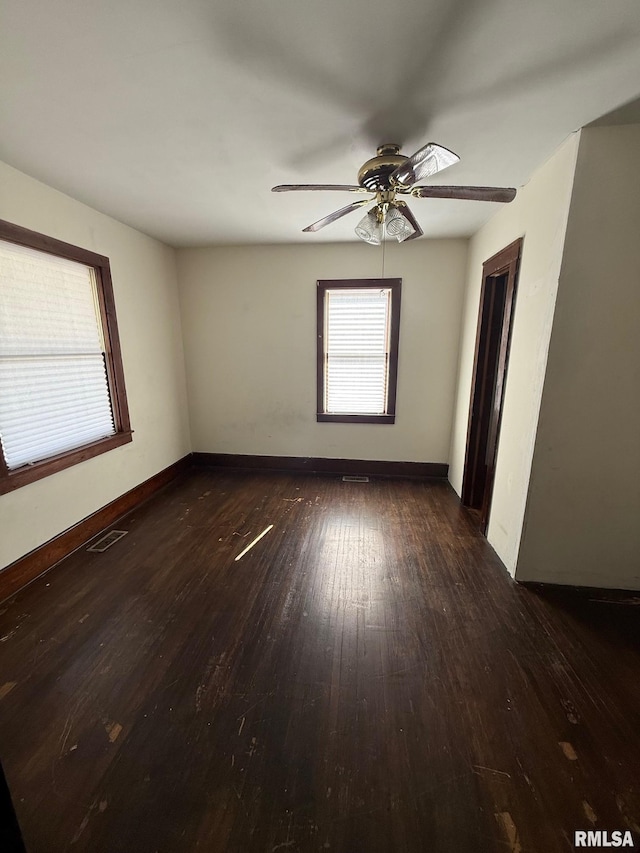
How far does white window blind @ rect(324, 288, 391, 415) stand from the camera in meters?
3.76

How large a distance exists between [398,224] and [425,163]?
24.8 inches

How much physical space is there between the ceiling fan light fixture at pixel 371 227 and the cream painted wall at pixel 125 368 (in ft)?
7.09

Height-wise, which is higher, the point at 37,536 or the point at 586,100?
the point at 586,100

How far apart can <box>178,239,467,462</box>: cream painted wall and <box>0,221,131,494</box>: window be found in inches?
46.5

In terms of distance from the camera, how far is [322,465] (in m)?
4.18

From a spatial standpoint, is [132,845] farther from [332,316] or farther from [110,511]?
[332,316]

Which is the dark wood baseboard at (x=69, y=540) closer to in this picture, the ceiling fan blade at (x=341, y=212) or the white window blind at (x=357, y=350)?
the white window blind at (x=357, y=350)

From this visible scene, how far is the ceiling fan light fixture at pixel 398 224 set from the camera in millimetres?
2009

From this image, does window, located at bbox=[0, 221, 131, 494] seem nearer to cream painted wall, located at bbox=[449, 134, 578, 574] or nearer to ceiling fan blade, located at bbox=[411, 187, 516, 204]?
ceiling fan blade, located at bbox=[411, 187, 516, 204]

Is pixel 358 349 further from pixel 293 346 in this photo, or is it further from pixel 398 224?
pixel 398 224

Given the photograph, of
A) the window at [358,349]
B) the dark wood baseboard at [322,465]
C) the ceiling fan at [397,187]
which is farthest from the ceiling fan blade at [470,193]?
the dark wood baseboard at [322,465]

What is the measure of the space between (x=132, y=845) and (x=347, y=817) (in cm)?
68

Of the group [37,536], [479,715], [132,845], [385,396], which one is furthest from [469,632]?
[37,536]

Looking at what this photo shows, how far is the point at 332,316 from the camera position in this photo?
382 centimetres
